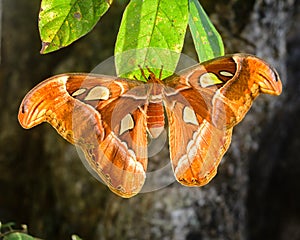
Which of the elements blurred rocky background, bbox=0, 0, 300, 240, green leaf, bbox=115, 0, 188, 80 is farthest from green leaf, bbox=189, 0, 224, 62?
blurred rocky background, bbox=0, 0, 300, 240

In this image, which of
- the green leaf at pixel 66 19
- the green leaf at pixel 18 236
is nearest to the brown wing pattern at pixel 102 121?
the green leaf at pixel 66 19

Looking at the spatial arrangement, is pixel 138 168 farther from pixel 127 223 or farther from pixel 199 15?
pixel 127 223

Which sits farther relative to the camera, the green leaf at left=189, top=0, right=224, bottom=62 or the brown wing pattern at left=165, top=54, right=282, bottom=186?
the green leaf at left=189, top=0, right=224, bottom=62

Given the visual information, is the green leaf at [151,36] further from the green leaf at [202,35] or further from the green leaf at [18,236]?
the green leaf at [18,236]

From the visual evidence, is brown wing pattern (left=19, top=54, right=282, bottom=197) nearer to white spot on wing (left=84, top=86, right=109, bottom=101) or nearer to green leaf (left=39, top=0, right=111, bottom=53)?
white spot on wing (left=84, top=86, right=109, bottom=101)

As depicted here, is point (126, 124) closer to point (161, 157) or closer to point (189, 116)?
point (189, 116)

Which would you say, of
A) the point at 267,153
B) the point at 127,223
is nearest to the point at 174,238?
the point at 127,223

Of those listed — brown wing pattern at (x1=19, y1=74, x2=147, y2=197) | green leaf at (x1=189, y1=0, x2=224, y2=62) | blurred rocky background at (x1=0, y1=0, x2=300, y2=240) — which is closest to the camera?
brown wing pattern at (x1=19, y1=74, x2=147, y2=197)

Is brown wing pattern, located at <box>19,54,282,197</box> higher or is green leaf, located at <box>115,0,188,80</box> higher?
green leaf, located at <box>115,0,188,80</box>
